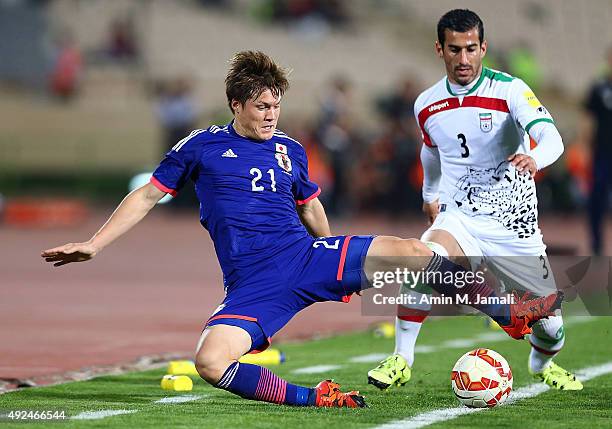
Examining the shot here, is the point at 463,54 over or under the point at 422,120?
over

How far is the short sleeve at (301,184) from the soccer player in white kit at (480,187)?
0.86m

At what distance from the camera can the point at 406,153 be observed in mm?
24234

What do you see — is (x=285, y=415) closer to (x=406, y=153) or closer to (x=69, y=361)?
(x=69, y=361)

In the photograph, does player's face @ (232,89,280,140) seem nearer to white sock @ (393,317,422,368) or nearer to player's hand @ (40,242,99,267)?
player's hand @ (40,242,99,267)

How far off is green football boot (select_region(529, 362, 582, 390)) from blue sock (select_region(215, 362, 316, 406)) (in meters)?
1.90

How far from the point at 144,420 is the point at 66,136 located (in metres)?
25.1

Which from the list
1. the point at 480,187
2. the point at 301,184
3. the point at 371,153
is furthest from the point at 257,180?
the point at 371,153

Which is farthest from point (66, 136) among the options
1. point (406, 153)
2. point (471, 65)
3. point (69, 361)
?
point (471, 65)

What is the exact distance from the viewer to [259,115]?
7457 millimetres

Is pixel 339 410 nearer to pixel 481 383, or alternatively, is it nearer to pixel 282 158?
pixel 481 383

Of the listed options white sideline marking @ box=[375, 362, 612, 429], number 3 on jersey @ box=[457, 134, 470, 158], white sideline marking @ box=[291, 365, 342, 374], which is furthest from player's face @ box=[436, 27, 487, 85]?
white sideline marking @ box=[291, 365, 342, 374]

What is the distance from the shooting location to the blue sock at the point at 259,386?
22.9 ft

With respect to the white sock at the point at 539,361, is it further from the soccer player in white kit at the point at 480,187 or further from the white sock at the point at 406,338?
the white sock at the point at 406,338

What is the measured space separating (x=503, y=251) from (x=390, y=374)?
105 centimetres
